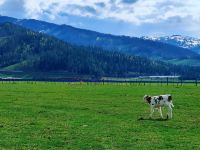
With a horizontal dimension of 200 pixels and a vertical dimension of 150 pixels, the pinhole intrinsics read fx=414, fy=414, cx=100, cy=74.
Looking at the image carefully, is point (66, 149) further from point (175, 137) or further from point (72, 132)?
point (175, 137)

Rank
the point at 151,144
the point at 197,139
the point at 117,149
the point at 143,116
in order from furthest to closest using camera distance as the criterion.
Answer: the point at 143,116
the point at 197,139
the point at 151,144
the point at 117,149

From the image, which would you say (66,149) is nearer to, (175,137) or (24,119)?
(175,137)

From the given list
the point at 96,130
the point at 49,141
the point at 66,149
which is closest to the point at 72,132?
the point at 96,130

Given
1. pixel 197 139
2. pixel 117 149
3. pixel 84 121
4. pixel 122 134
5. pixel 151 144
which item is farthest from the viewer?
pixel 84 121

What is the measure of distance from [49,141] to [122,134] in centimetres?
567

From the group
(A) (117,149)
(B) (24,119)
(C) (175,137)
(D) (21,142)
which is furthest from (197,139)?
(B) (24,119)

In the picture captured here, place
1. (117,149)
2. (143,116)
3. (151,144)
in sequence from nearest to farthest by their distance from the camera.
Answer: (117,149)
(151,144)
(143,116)

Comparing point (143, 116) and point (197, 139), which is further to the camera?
point (143, 116)

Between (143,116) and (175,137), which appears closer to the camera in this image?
(175,137)

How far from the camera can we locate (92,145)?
989 inches

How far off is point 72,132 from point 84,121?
610cm

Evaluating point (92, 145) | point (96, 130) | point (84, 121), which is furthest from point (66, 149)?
point (84, 121)

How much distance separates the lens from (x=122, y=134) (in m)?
29.2

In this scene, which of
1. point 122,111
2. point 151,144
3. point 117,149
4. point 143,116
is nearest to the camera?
point 117,149
